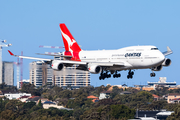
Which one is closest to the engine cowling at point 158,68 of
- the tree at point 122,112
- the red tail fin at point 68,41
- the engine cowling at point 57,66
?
the engine cowling at point 57,66

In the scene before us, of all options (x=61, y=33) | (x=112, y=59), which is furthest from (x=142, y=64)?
(x=61, y=33)

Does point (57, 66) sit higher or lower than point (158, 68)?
higher

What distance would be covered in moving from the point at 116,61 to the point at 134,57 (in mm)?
4926

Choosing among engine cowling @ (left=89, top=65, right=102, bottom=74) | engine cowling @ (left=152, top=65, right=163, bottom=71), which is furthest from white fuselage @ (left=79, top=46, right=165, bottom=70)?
engine cowling @ (left=152, top=65, right=163, bottom=71)

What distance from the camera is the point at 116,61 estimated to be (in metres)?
90.0

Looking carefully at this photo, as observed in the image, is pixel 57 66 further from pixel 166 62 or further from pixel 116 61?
pixel 166 62

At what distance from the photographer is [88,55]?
98.1 meters

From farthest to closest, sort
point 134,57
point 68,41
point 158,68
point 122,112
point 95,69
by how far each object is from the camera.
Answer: point 122,112
point 68,41
point 158,68
point 95,69
point 134,57

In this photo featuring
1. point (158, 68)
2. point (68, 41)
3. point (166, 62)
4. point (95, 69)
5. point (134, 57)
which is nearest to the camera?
point (134, 57)

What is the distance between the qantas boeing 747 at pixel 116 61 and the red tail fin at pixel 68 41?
288 centimetres

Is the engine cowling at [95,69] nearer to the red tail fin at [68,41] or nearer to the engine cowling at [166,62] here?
the engine cowling at [166,62]

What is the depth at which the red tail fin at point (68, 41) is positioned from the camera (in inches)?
4103

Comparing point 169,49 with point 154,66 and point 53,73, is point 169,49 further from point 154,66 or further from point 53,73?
point 53,73

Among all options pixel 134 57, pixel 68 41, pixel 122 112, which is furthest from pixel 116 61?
pixel 122 112
